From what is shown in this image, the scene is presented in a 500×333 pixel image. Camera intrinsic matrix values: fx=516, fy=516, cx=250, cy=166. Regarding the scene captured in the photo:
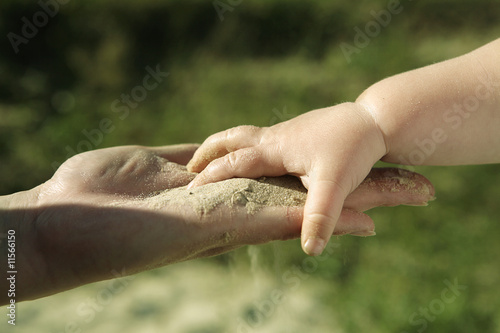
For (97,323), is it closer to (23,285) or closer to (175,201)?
(23,285)

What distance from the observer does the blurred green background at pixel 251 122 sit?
2557 millimetres

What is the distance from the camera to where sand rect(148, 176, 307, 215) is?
4.55 ft

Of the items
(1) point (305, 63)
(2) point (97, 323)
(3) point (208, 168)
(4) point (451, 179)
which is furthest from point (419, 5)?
(2) point (97, 323)

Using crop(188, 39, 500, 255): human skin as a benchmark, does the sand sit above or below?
below

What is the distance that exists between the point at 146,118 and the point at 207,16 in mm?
862
